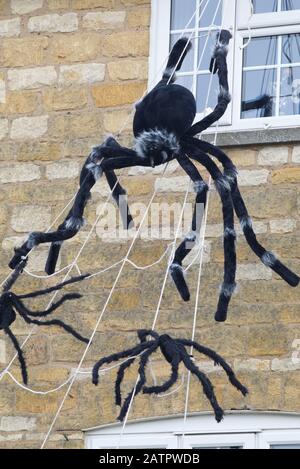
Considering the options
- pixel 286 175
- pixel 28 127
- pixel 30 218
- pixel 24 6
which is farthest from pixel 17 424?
pixel 24 6

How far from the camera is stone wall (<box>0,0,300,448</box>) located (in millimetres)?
8602

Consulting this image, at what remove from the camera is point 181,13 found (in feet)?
30.8

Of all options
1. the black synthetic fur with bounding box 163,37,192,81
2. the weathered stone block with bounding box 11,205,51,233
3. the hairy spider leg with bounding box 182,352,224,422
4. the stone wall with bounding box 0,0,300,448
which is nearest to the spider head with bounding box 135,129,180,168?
the black synthetic fur with bounding box 163,37,192,81

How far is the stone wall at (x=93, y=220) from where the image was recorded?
339 inches

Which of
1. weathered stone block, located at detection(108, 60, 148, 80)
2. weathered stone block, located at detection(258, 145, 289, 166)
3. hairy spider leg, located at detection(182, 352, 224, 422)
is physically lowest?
hairy spider leg, located at detection(182, 352, 224, 422)

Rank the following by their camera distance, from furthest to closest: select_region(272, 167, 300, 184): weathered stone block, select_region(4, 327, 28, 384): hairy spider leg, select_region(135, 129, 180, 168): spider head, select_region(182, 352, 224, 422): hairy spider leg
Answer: select_region(272, 167, 300, 184): weathered stone block → select_region(4, 327, 28, 384): hairy spider leg → select_region(135, 129, 180, 168): spider head → select_region(182, 352, 224, 422): hairy spider leg

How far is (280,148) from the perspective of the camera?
8867 millimetres

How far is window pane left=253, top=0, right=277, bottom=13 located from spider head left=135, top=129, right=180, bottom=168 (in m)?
1.99

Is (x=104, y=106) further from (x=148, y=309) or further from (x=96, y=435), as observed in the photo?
(x=96, y=435)

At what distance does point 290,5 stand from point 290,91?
48 cm

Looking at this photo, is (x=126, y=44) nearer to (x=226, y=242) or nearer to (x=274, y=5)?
(x=274, y=5)

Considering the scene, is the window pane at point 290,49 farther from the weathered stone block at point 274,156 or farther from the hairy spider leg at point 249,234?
the hairy spider leg at point 249,234

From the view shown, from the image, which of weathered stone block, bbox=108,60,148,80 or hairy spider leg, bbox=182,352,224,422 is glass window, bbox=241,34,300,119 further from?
hairy spider leg, bbox=182,352,224,422

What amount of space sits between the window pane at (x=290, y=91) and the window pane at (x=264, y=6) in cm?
35
